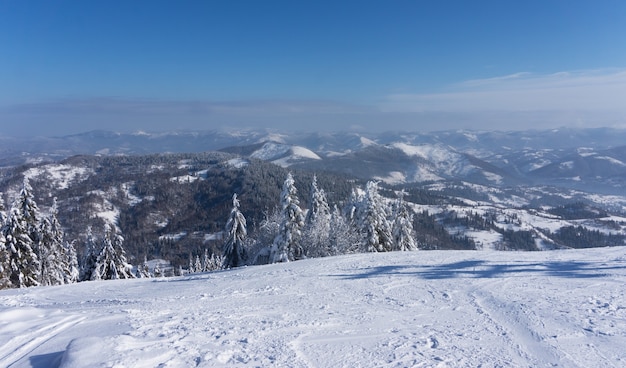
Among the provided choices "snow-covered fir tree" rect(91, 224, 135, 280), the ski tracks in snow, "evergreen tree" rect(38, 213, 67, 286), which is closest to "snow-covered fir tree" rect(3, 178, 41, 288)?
"evergreen tree" rect(38, 213, 67, 286)

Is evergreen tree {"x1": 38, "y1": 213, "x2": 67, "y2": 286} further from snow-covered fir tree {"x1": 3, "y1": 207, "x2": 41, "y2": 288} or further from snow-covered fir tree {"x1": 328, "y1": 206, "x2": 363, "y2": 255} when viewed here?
snow-covered fir tree {"x1": 328, "y1": 206, "x2": 363, "y2": 255}

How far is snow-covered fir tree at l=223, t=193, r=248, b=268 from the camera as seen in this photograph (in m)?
34.6

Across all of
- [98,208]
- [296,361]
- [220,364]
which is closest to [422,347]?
[296,361]

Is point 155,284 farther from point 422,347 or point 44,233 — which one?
point 44,233

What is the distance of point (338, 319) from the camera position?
9.31 meters

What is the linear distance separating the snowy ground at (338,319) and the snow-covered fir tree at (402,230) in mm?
20880

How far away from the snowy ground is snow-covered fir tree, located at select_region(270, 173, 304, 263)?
49.6ft

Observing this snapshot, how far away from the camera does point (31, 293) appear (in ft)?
44.9

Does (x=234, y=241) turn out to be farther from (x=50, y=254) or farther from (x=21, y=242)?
(x=50, y=254)

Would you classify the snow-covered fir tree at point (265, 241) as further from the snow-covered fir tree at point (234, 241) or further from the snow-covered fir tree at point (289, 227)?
the snow-covered fir tree at point (289, 227)

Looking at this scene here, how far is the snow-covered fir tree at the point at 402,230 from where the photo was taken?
3659cm

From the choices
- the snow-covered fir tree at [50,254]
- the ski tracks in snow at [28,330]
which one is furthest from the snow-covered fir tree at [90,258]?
the ski tracks in snow at [28,330]

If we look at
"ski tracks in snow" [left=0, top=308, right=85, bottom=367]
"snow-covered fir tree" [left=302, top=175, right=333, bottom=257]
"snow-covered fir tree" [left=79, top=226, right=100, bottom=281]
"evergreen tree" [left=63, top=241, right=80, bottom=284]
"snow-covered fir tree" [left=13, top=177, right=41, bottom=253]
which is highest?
"ski tracks in snow" [left=0, top=308, right=85, bottom=367]

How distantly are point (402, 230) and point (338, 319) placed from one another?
2898 centimetres
